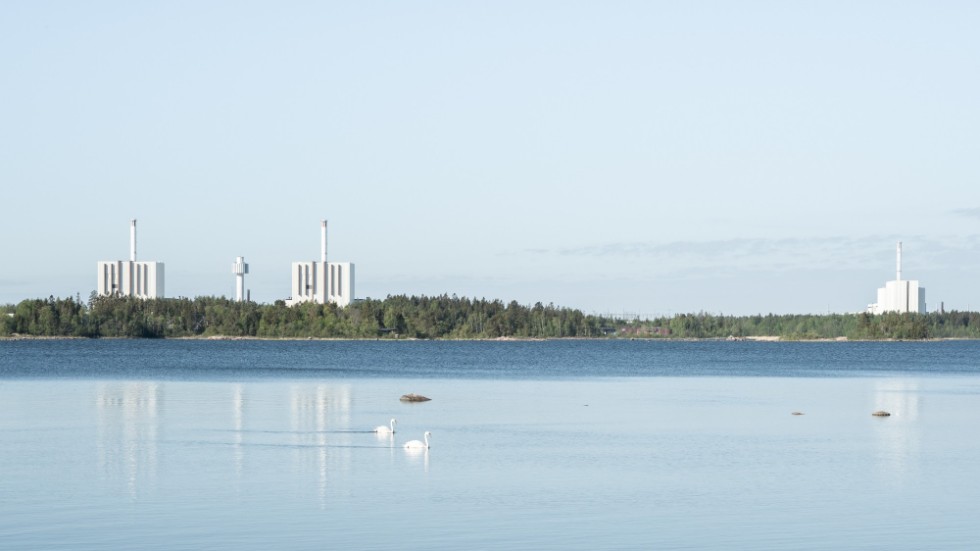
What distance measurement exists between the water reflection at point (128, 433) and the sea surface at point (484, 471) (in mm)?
113

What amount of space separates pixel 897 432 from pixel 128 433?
2587 centimetres

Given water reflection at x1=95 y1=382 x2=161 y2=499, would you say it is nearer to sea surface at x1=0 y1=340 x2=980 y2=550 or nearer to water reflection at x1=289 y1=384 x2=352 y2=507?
sea surface at x1=0 y1=340 x2=980 y2=550

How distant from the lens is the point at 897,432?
48.8 meters

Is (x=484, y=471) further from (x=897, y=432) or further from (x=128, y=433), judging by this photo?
(x=897, y=432)

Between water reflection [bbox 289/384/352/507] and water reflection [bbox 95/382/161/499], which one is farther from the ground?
water reflection [bbox 95/382/161/499]

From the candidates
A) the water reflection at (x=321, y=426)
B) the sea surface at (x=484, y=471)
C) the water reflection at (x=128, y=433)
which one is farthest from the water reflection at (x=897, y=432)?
the water reflection at (x=128, y=433)

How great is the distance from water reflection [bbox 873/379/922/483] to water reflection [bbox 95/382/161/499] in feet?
60.3

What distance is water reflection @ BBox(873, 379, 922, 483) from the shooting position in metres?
37.2

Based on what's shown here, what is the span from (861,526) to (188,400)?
135ft

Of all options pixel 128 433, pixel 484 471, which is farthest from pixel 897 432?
pixel 128 433

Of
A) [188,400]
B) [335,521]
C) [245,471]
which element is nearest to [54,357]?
[188,400]

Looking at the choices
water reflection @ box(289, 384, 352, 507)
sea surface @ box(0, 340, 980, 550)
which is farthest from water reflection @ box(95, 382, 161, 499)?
water reflection @ box(289, 384, 352, 507)

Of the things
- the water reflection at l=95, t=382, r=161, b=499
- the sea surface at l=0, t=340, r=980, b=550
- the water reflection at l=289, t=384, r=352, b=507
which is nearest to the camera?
the sea surface at l=0, t=340, r=980, b=550

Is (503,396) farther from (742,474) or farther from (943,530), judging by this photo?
(943,530)
